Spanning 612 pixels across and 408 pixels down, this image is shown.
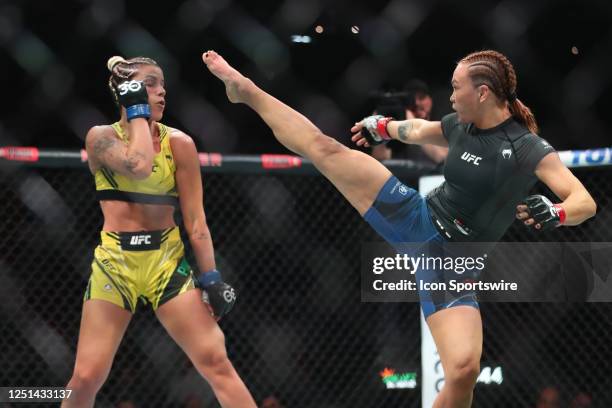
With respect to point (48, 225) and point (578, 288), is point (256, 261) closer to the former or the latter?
point (48, 225)

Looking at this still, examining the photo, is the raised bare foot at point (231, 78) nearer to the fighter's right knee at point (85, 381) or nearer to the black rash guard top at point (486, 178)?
the black rash guard top at point (486, 178)

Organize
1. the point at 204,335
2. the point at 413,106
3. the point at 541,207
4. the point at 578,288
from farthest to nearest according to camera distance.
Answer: the point at 413,106 < the point at 578,288 < the point at 204,335 < the point at 541,207

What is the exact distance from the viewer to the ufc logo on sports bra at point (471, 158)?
282cm

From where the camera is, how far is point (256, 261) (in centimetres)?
503

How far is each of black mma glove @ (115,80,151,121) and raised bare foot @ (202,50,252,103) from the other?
0.99 feet

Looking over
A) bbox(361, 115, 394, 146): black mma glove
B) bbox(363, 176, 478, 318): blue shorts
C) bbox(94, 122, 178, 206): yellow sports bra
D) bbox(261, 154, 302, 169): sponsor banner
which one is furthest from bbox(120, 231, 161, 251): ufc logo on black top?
bbox(261, 154, 302, 169): sponsor banner

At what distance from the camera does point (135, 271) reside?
113 inches

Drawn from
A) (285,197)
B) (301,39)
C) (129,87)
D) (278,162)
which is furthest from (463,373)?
(301,39)

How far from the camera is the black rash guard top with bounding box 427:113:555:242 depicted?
9.16 feet

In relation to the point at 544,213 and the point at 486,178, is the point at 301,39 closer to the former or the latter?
the point at 486,178

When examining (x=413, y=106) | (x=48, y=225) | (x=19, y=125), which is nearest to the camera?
(x=413, y=106)

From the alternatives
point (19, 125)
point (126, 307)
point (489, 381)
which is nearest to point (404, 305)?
point (489, 381)

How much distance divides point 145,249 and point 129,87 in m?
0.50

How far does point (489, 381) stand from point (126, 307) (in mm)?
2005
